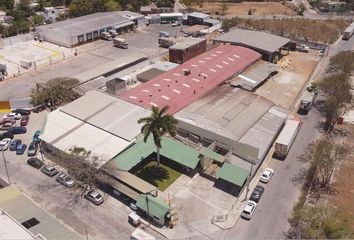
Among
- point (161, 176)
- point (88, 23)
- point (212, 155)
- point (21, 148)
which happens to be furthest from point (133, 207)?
point (88, 23)

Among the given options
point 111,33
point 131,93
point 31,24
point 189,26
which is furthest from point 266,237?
point 31,24

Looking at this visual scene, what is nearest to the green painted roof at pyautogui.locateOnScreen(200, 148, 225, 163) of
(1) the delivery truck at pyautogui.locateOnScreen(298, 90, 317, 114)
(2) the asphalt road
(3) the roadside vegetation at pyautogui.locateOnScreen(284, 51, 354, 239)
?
(2) the asphalt road

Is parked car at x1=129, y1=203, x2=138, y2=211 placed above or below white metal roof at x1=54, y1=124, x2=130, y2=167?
below

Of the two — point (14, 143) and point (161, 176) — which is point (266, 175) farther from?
point (14, 143)

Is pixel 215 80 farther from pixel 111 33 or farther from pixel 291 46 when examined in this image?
pixel 111 33

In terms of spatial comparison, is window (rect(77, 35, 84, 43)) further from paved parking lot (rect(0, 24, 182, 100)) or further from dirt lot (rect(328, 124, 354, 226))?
dirt lot (rect(328, 124, 354, 226))
